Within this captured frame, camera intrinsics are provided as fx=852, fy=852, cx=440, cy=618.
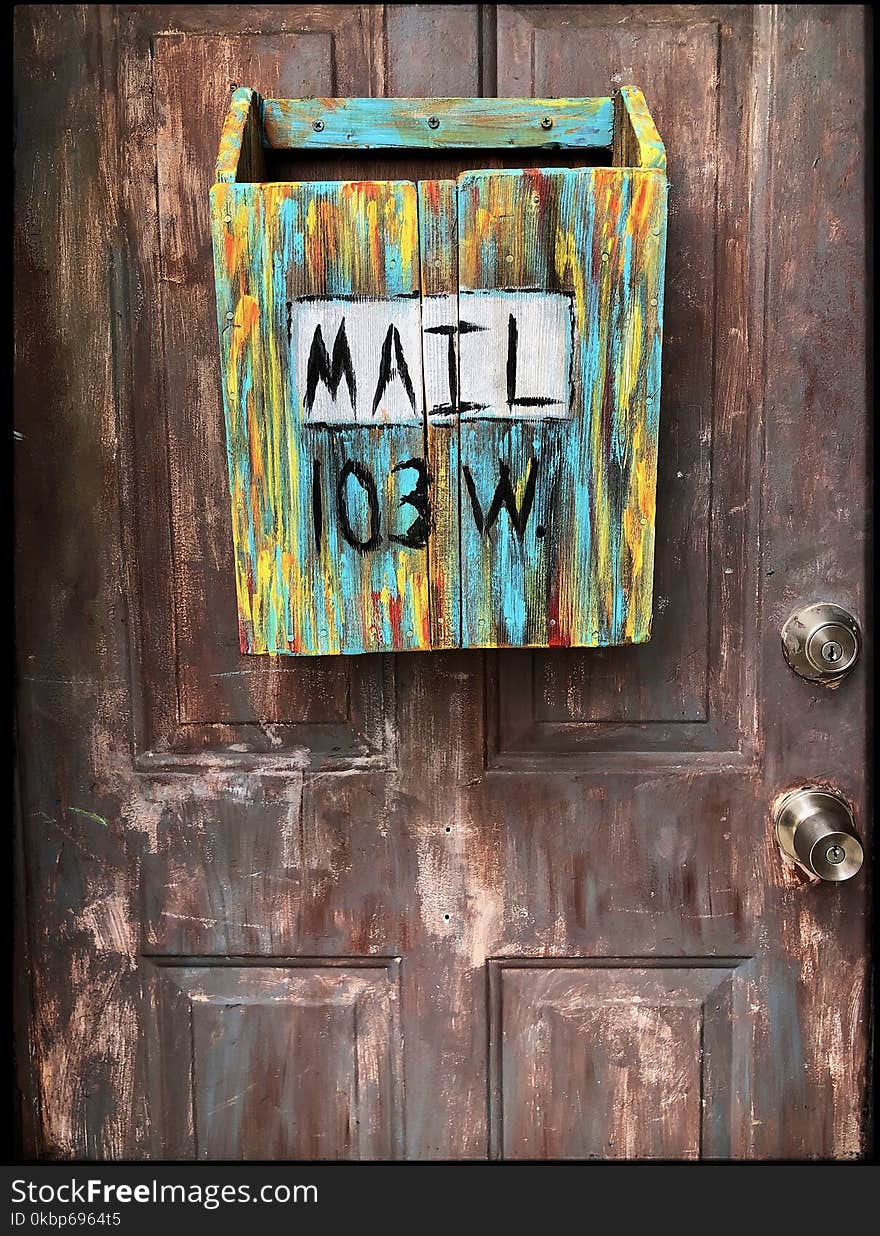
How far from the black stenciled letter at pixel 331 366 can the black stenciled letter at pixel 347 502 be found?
0.06 m

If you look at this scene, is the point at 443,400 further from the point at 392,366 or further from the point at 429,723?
the point at 429,723

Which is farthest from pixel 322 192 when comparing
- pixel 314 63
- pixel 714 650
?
pixel 714 650

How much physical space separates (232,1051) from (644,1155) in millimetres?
513

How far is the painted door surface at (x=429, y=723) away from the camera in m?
0.91

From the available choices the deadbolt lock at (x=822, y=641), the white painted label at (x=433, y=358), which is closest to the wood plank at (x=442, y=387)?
the white painted label at (x=433, y=358)

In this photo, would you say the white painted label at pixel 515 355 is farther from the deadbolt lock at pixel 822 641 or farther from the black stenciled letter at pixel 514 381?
the deadbolt lock at pixel 822 641

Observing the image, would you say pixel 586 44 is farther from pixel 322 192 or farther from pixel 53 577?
pixel 53 577

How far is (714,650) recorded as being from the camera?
98 centimetres

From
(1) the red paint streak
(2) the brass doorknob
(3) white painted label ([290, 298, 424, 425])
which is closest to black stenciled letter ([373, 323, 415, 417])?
(3) white painted label ([290, 298, 424, 425])

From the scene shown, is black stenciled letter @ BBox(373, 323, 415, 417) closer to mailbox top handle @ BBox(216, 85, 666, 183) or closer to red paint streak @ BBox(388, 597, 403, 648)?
red paint streak @ BBox(388, 597, 403, 648)

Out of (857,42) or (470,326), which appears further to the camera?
(857,42)

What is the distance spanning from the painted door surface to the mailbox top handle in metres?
0.03

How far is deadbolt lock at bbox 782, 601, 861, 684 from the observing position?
96cm

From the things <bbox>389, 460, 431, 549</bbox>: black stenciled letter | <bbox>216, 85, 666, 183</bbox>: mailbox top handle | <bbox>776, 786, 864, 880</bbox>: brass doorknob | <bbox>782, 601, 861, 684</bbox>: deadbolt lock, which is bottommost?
<bbox>776, 786, 864, 880</bbox>: brass doorknob
